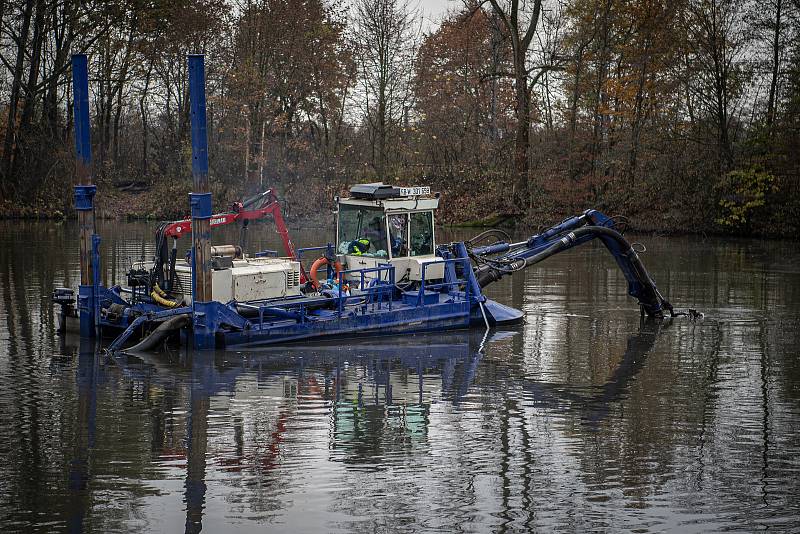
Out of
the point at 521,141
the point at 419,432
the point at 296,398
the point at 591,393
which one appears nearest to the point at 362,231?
the point at 296,398

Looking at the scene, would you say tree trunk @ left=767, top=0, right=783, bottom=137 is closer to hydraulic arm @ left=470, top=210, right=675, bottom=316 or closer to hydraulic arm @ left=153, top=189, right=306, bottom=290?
hydraulic arm @ left=470, top=210, right=675, bottom=316

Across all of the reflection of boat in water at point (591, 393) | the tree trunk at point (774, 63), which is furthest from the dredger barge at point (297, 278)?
the tree trunk at point (774, 63)

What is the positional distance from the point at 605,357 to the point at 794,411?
15.0 ft

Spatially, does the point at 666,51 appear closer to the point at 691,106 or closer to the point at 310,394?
the point at 691,106

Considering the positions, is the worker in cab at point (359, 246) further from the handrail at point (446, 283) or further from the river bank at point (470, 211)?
the river bank at point (470, 211)

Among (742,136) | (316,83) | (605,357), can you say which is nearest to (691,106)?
(742,136)

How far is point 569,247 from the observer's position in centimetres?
2319

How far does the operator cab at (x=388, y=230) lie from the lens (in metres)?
22.0

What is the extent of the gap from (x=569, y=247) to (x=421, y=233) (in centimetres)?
321

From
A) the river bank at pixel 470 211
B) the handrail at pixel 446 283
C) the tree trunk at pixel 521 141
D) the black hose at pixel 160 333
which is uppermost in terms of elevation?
the tree trunk at pixel 521 141

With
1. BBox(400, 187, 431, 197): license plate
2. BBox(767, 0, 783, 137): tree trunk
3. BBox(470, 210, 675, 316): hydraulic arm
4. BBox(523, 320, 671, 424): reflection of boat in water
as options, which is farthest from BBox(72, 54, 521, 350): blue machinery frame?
BBox(767, 0, 783, 137): tree trunk

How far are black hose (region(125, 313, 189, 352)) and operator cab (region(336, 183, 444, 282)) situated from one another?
15.1 ft

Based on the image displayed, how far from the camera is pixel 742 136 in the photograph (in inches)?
1934

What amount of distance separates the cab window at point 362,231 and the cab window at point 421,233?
25.9 inches
